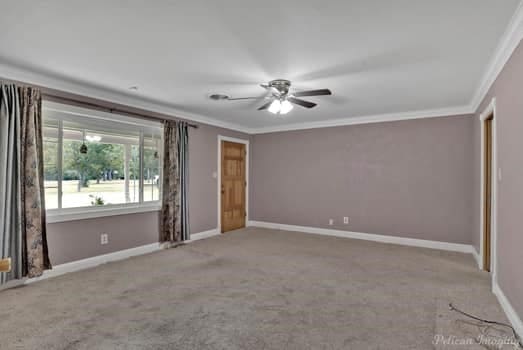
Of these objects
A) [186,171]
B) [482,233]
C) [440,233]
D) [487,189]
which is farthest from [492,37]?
[186,171]

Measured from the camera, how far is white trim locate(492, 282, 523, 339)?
7.53ft

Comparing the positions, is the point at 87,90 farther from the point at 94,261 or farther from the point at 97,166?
the point at 94,261

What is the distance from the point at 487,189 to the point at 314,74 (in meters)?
2.76

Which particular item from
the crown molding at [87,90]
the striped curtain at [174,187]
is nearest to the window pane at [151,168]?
the striped curtain at [174,187]

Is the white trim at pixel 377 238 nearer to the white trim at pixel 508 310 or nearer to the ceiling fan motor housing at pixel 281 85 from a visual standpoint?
the white trim at pixel 508 310

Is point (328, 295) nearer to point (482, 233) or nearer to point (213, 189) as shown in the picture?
point (482, 233)

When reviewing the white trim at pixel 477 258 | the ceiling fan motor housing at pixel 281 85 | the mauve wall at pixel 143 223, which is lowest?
the white trim at pixel 477 258

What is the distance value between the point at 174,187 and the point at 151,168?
0.49 meters

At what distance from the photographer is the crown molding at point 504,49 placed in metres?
2.14

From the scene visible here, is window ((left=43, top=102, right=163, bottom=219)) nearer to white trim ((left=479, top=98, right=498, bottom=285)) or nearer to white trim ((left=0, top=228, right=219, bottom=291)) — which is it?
white trim ((left=0, top=228, right=219, bottom=291))

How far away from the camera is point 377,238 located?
5.57 metres

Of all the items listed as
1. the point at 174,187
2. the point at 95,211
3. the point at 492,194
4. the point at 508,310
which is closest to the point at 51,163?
the point at 95,211

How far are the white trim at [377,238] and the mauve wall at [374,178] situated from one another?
0.28 feet

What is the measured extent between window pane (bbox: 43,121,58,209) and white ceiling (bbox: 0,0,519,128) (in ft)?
2.12
